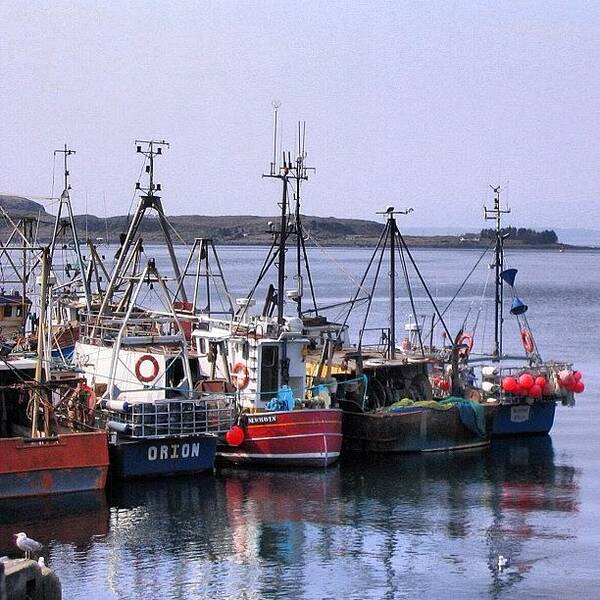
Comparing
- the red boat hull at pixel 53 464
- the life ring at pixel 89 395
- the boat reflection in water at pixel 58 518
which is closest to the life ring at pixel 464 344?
the life ring at pixel 89 395

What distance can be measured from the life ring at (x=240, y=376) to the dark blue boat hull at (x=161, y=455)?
268 centimetres

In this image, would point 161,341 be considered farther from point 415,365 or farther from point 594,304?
point 594,304

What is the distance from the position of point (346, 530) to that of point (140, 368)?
766 cm

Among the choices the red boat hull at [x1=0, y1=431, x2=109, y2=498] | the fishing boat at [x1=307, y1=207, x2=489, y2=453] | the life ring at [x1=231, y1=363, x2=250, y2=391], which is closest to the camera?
the red boat hull at [x1=0, y1=431, x2=109, y2=498]

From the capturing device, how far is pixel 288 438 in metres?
30.5

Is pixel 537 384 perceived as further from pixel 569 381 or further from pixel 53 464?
pixel 53 464

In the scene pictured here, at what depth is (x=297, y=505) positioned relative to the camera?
2777 cm

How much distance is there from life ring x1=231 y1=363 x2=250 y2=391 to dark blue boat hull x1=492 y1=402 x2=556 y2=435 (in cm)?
720

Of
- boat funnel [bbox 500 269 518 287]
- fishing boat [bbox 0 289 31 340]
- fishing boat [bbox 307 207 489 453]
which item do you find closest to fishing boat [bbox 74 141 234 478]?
fishing boat [bbox 307 207 489 453]

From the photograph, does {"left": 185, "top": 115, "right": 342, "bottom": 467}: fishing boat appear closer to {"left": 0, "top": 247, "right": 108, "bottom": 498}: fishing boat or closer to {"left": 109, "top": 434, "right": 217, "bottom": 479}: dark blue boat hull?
{"left": 109, "top": 434, "right": 217, "bottom": 479}: dark blue boat hull

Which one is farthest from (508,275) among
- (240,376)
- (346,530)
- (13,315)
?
(13,315)

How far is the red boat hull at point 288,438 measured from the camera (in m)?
30.5

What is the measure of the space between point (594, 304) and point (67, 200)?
66864 millimetres

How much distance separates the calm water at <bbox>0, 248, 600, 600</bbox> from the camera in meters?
22.3
